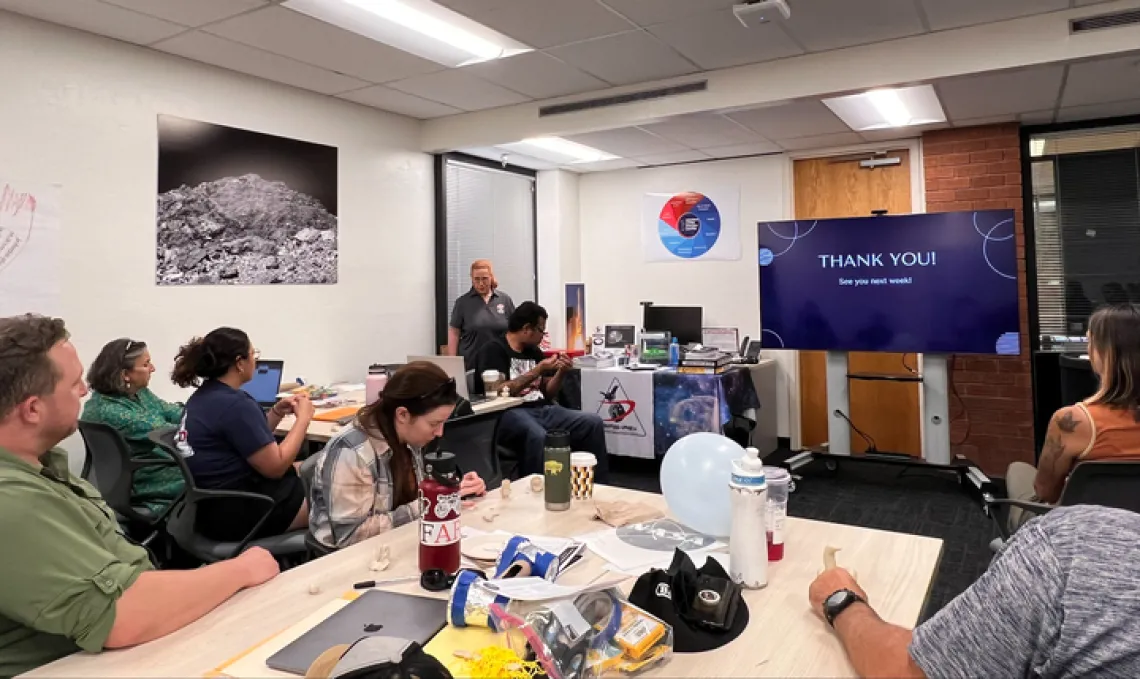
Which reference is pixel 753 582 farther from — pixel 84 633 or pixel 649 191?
pixel 649 191

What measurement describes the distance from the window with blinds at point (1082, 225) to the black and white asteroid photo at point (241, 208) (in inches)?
204

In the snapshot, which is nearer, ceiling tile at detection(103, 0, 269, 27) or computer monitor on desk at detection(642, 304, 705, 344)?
ceiling tile at detection(103, 0, 269, 27)

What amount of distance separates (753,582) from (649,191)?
5.47m

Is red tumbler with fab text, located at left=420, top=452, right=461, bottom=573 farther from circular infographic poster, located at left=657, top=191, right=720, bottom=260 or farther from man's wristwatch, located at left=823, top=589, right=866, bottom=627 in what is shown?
circular infographic poster, located at left=657, top=191, right=720, bottom=260

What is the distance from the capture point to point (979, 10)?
3297 mm

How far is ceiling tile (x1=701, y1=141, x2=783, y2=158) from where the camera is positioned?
5586mm

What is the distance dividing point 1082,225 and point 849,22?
2910 millimetres

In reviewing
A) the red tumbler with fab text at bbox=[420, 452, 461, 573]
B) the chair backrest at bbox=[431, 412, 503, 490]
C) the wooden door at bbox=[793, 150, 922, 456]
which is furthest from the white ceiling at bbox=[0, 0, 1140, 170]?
the red tumbler with fab text at bbox=[420, 452, 461, 573]

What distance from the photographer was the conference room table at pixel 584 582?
3.68 feet

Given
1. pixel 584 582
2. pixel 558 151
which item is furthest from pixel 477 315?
pixel 584 582

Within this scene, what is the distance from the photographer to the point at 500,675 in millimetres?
988

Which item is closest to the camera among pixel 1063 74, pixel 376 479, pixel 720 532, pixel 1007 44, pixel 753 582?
pixel 753 582

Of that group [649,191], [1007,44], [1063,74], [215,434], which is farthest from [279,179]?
[1063,74]

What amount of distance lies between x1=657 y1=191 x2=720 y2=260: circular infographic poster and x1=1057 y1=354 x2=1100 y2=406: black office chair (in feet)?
10.7
